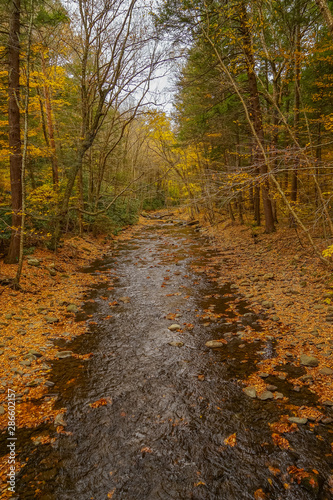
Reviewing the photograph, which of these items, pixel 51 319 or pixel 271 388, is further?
pixel 51 319

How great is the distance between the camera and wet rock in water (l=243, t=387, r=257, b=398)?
3983 millimetres

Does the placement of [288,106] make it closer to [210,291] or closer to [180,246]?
[180,246]

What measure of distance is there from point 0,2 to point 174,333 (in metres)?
10.3

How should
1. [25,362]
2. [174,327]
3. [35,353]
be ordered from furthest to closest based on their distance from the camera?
[174,327] → [35,353] → [25,362]

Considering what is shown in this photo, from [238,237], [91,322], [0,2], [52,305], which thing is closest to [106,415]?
[91,322]

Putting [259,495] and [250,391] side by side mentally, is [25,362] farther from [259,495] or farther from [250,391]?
[259,495]

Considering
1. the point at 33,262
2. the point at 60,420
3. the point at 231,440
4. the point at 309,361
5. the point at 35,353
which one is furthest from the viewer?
the point at 33,262

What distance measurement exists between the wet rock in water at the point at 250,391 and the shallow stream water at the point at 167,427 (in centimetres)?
12

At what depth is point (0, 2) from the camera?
24.2 ft

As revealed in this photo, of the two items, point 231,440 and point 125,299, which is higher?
point 231,440

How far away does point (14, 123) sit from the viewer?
795cm

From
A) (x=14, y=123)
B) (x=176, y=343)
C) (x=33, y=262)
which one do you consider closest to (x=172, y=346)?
(x=176, y=343)

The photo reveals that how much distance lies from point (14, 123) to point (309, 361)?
9.85 m

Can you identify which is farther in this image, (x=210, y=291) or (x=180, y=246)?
(x=180, y=246)
